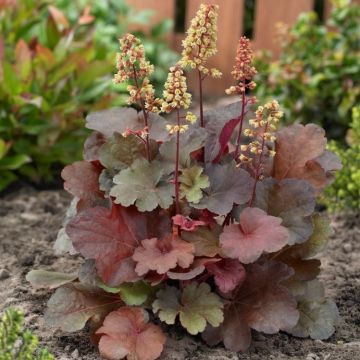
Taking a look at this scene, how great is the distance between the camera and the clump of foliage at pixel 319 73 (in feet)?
15.3

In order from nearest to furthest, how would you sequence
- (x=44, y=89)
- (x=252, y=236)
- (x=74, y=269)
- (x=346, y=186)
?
(x=252, y=236), (x=74, y=269), (x=346, y=186), (x=44, y=89)

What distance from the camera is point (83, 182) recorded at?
2.59 m

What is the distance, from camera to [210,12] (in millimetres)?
2264

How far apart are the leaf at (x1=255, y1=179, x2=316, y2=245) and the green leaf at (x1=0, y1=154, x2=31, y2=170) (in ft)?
5.45

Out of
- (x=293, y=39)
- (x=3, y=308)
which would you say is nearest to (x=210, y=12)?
(x=3, y=308)

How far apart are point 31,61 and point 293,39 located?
1.75m

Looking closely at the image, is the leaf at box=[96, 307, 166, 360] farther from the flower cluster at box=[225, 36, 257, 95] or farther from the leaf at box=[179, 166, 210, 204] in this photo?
the flower cluster at box=[225, 36, 257, 95]

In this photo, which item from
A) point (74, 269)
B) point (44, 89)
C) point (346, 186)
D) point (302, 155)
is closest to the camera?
point (302, 155)

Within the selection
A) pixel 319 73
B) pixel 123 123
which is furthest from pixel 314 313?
pixel 319 73

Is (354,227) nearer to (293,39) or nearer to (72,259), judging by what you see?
(72,259)

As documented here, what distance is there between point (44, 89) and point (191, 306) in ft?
6.61

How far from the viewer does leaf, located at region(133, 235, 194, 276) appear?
2271 millimetres

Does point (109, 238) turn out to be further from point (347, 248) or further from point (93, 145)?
point (347, 248)

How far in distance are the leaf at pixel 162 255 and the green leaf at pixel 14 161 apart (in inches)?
63.7
